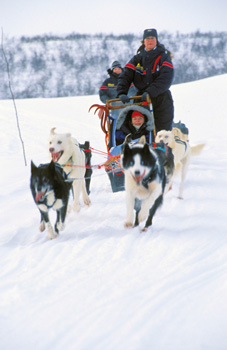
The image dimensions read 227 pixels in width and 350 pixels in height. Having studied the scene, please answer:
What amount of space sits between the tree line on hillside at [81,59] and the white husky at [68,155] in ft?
100

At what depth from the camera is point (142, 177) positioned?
204 centimetres

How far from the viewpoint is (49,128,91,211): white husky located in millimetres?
2374

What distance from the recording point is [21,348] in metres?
1.31

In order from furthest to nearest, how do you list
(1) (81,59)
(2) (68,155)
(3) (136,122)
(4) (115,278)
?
(1) (81,59)
(3) (136,122)
(2) (68,155)
(4) (115,278)

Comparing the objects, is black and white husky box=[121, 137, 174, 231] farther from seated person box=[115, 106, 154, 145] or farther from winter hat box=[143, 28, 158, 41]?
winter hat box=[143, 28, 158, 41]

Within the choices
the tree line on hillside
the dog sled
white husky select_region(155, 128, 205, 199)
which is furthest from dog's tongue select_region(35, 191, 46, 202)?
the tree line on hillside

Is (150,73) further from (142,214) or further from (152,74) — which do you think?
(142,214)

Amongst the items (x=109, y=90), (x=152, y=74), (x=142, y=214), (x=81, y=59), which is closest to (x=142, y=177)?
(x=142, y=214)

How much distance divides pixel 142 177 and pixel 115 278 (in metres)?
0.70

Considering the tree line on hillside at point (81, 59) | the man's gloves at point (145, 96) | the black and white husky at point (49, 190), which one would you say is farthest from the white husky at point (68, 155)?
the tree line on hillside at point (81, 59)

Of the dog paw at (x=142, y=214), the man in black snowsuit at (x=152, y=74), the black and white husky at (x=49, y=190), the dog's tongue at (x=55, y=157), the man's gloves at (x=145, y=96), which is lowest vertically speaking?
the dog paw at (x=142, y=214)

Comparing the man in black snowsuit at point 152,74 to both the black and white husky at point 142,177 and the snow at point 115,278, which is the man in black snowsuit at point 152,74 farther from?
the snow at point 115,278

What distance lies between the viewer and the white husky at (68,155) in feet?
7.79

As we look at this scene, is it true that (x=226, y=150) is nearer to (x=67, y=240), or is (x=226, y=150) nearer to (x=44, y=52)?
(x=67, y=240)
